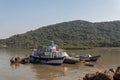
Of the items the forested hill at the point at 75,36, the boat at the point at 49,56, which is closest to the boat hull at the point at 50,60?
the boat at the point at 49,56

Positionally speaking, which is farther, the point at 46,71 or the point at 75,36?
the point at 75,36

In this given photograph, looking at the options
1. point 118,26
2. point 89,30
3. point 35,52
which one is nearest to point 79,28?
point 89,30

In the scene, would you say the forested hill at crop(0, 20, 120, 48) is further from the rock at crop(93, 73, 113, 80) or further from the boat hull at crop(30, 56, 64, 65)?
the rock at crop(93, 73, 113, 80)

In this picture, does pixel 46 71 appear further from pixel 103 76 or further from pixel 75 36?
pixel 75 36

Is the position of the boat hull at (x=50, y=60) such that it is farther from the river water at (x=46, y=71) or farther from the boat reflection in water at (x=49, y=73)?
the boat reflection in water at (x=49, y=73)

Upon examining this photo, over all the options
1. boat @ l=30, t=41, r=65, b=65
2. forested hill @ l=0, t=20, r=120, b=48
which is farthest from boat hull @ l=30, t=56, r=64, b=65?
forested hill @ l=0, t=20, r=120, b=48

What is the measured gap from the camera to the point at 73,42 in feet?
536

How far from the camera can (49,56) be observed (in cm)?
5059

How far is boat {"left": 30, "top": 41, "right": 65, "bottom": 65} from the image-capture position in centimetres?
4941

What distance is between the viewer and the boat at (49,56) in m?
49.4

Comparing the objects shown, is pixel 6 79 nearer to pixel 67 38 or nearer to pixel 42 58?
pixel 42 58

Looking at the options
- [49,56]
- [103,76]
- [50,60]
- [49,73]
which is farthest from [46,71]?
[103,76]

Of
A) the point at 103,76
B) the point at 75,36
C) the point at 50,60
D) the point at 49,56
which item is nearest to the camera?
the point at 103,76

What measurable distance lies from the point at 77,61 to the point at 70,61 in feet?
4.23
